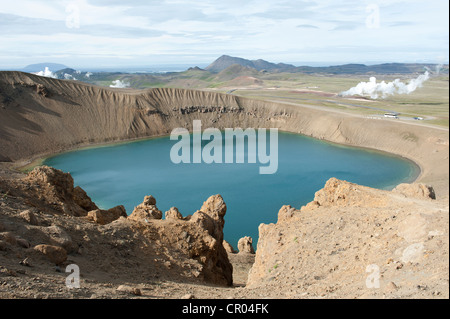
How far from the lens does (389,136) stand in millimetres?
55656

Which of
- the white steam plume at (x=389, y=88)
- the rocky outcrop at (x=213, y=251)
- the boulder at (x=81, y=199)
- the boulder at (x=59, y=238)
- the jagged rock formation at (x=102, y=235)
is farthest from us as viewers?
the white steam plume at (x=389, y=88)

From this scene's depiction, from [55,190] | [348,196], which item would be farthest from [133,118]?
[348,196]

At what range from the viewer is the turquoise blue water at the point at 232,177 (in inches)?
1345

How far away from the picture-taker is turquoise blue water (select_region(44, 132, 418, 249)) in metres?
34.2

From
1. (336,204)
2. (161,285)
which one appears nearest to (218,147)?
(336,204)

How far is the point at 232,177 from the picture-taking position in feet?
143

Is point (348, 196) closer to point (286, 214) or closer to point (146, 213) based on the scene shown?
point (286, 214)

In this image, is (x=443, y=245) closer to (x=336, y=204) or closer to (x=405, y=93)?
(x=336, y=204)

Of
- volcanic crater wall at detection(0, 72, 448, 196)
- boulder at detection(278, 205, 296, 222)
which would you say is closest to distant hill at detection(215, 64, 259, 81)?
volcanic crater wall at detection(0, 72, 448, 196)

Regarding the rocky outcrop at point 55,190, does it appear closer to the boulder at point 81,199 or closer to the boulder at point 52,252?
the boulder at point 81,199

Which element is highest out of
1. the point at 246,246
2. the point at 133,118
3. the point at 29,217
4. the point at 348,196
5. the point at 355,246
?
the point at 133,118

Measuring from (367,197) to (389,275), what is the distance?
6851mm

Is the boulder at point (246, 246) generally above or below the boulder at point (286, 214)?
below

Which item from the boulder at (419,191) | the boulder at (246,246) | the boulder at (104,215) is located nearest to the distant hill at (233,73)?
the boulder at (246,246)
